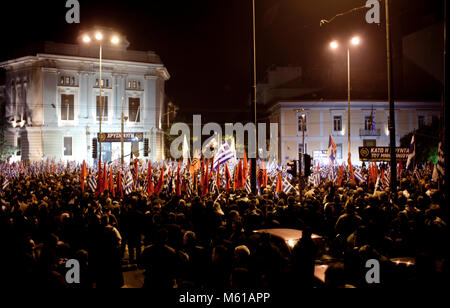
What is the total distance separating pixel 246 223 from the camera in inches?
350

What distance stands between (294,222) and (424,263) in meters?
4.85

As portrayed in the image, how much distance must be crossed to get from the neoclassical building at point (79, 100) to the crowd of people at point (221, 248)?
36.4 meters

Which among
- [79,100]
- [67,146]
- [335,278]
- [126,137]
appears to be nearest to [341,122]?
[126,137]

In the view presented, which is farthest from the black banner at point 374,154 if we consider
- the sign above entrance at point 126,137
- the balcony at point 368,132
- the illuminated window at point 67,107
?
the illuminated window at point 67,107

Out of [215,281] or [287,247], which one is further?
[287,247]

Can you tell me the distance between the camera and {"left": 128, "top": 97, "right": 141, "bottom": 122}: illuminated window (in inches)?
1821

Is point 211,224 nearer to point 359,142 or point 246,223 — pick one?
point 246,223

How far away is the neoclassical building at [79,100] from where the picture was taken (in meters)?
43.4

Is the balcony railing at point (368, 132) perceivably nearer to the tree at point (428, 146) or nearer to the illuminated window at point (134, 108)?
the tree at point (428, 146)

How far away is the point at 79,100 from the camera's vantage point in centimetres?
4472

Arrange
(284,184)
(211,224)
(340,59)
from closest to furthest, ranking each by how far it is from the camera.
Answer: (211,224), (284,184), (340,59)

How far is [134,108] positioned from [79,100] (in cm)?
673
